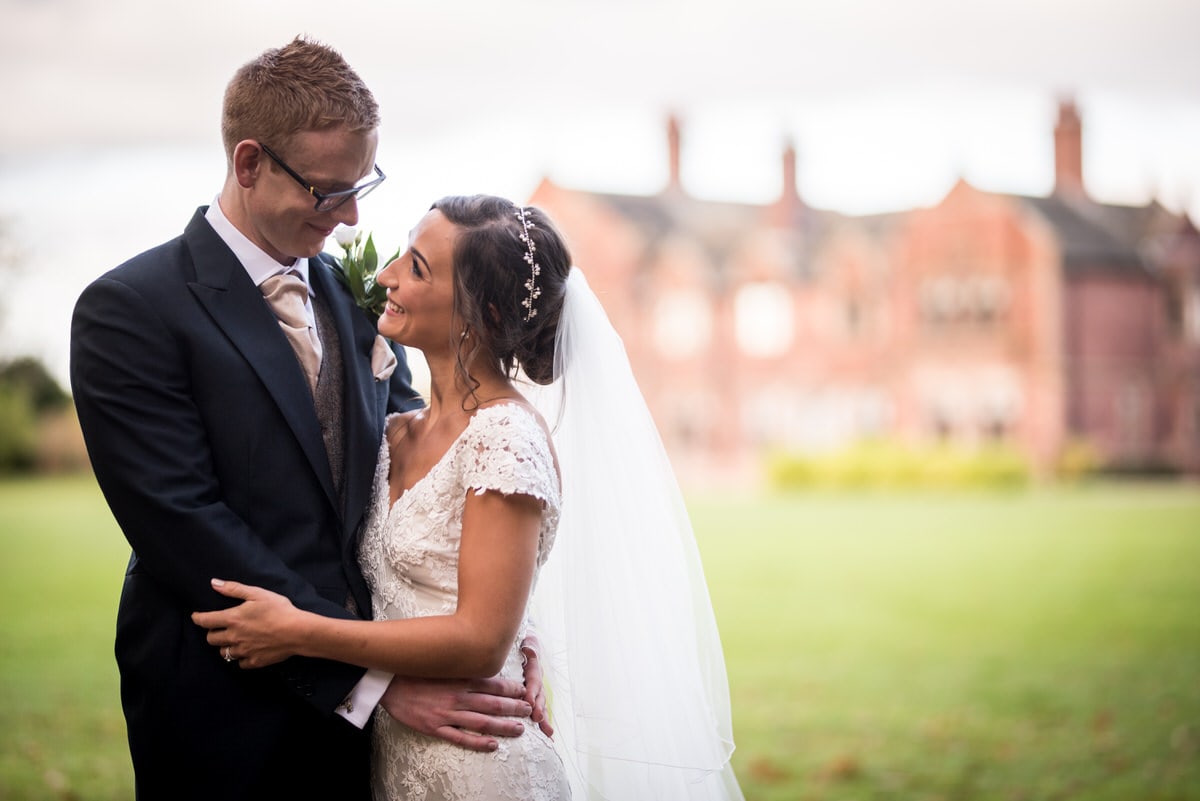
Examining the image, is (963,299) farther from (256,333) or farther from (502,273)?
(256,333)

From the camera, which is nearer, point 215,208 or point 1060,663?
point 215,208

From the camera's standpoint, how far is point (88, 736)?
6207 mm

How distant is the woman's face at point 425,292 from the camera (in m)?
2.38

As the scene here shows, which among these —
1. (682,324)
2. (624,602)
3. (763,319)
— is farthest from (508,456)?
(682,324)

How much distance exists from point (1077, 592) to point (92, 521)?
553 inches

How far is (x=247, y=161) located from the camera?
7.63 feet

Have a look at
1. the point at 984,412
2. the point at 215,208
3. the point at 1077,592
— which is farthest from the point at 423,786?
the point at 984,412

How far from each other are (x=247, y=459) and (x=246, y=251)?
1.48ft

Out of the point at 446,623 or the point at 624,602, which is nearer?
the point at 446,623

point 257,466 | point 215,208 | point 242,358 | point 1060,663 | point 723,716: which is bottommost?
point 1060,663

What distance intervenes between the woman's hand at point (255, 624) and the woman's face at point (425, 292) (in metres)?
0.59

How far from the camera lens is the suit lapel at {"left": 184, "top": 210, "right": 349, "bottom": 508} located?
2.25m

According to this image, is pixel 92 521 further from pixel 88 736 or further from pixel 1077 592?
pixel 1077 592

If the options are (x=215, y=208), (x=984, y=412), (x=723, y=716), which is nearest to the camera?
(x=215, y=208)
